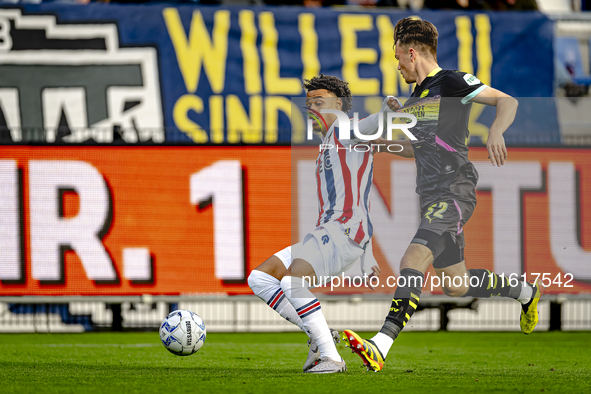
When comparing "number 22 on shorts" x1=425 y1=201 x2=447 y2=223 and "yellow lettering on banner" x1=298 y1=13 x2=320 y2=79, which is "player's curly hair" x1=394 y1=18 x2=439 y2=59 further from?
"yellow lettering on banner" x1=298 y1=13 x2=320 y2=79

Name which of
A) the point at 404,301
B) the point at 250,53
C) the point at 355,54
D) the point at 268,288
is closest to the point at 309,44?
the point at 355,54

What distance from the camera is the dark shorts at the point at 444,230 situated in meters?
5.80

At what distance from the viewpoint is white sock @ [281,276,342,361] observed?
5.85m

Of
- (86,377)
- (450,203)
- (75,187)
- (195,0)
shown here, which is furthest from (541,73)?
(86,377)

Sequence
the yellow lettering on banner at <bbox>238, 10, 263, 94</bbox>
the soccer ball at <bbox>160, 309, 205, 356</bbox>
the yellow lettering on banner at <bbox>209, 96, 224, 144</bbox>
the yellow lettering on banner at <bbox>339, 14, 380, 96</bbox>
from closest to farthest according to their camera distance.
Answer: the soccer ball at <bbox>160, 309, 205, 356</bbox> < the yellow lettering on banner at <bbox>209, 96, 224, 144</bbox> < the yellow lettering on banner at <bbox>238, 10, 263, 94</bbox> < the yellow lettering on banner at <bbox>339, 14, 380, 96</bbox>

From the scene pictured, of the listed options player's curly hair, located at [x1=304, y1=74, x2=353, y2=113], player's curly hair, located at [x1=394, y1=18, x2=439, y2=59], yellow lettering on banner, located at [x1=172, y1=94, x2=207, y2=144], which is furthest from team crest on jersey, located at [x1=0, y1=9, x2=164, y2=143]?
player's curly hair, located at [x1=394, y1=18, x2=439, y2=59]

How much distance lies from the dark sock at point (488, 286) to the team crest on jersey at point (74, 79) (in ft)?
34.3

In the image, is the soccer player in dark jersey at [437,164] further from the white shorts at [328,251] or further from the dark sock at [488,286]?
the white shorts at [328,251]

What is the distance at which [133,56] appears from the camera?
1602 cm

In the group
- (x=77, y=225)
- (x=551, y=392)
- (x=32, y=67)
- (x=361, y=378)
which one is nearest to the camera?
(x=551, y=392)

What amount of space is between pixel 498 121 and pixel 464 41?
11.6 metres

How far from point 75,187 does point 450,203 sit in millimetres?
7197

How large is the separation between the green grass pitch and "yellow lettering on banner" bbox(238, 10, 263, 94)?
663 centimetres

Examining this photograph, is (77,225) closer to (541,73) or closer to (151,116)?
(151,116)
